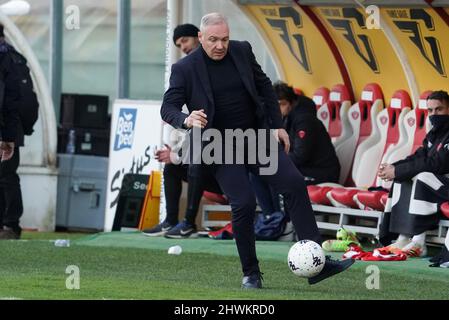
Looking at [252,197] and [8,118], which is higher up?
[8,118]

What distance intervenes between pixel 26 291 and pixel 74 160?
→ 830 cm

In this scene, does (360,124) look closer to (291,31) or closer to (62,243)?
(291,31)

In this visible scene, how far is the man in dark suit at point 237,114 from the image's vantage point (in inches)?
402

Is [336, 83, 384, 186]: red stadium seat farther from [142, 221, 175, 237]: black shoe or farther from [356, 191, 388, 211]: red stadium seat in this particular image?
[142, 221, 175, 237]: black shoe

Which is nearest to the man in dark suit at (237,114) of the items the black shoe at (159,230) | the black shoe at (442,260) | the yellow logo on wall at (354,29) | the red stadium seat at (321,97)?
the black shoe at (442,260)

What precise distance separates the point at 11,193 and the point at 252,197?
5870 mm

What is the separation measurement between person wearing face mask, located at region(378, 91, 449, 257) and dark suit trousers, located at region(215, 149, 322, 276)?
2.92m

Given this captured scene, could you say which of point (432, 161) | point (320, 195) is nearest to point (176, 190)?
point (320, 195)

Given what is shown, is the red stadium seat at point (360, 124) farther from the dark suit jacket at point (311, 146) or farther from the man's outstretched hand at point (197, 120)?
the man's outstretched hand at point (197, 120)

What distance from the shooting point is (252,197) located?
404 inches

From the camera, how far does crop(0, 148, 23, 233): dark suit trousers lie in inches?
613

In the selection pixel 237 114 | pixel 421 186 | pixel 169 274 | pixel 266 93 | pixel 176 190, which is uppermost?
pixel 266 93

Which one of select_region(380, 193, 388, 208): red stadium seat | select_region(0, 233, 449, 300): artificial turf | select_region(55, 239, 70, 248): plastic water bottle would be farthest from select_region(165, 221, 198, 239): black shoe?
select_region(380, 193, 388, 208): red stadium seat

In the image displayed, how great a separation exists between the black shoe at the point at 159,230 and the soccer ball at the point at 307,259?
5.09 m
